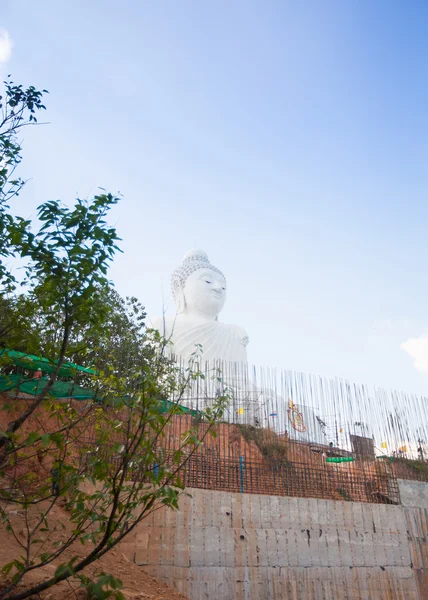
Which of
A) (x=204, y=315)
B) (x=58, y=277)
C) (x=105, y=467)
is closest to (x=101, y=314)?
(x=58, y=277)

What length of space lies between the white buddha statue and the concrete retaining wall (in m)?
8.63

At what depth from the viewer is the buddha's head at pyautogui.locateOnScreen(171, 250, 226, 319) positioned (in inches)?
707

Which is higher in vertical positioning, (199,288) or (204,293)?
(199,288)

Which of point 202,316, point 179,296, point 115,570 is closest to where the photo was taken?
point 115,570

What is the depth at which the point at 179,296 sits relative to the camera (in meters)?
18.5

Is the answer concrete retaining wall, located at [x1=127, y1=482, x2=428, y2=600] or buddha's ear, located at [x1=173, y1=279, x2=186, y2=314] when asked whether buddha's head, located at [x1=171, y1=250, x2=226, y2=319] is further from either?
concrete retaining wall, located at [x1=127, y1=482, x2=428, y2=600]

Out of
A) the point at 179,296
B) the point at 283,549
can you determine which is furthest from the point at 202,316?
the point at 283,549

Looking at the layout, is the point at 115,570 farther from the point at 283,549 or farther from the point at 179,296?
the point at 179,296

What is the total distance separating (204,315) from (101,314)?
14.7 m

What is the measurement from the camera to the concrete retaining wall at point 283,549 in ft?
21.2

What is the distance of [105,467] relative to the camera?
9.55ft

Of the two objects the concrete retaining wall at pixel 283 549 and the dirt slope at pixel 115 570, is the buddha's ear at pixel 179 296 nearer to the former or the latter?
the concrete retaining wall at pixel 283 549

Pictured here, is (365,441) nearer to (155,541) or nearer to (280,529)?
(280,529)

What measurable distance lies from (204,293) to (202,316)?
0.80 m
